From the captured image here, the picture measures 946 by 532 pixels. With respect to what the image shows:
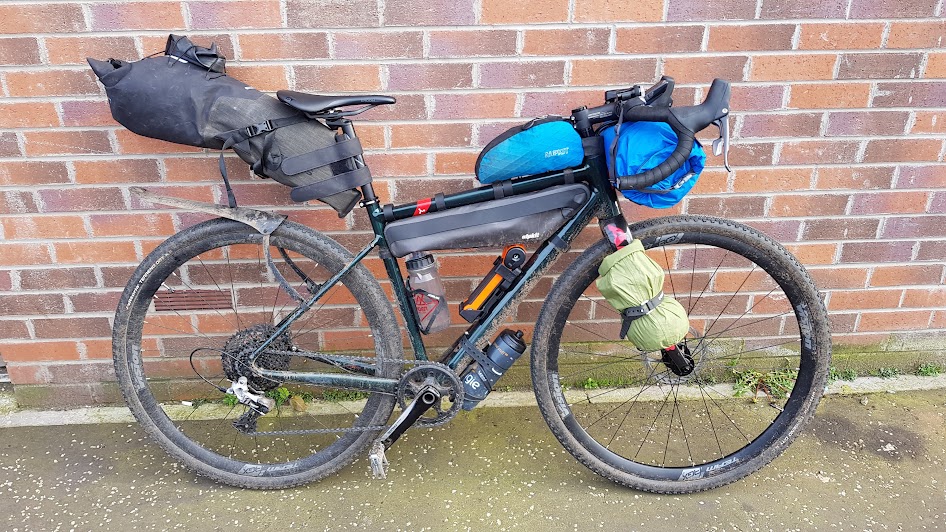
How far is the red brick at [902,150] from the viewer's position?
8.48 ft

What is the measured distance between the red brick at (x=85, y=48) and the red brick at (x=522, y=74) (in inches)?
52.3

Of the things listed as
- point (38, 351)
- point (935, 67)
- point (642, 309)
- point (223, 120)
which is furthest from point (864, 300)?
point (38, 351)

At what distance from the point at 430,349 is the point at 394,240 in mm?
807

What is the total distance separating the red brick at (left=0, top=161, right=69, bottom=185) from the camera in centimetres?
246

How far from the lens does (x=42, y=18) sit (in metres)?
2.26

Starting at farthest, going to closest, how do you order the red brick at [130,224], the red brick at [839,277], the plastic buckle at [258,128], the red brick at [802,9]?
1. the red brick at [839,277]
2. the red brick at [130,224]
3. the red brick at [802,9]
4. the plastic buckle at [258,128]

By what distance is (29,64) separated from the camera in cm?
231

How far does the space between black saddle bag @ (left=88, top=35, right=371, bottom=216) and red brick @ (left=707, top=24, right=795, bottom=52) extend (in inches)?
57.0

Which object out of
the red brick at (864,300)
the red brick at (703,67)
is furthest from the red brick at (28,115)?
the red brick at (864,300)

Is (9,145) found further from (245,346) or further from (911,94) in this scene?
(911,94)

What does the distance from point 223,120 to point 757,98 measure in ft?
6.65

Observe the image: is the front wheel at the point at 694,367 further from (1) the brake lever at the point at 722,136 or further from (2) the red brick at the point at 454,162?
(2) the red brick at the point at 454,162

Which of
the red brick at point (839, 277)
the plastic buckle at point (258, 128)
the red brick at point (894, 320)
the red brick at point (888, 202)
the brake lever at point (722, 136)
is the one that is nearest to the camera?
the brake lever at point (722, 136)

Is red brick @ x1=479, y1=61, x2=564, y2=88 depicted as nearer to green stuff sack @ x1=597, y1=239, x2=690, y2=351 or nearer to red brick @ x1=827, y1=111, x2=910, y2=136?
green stuff sack @ x1=597, y1=239, x2=690, y2=351
